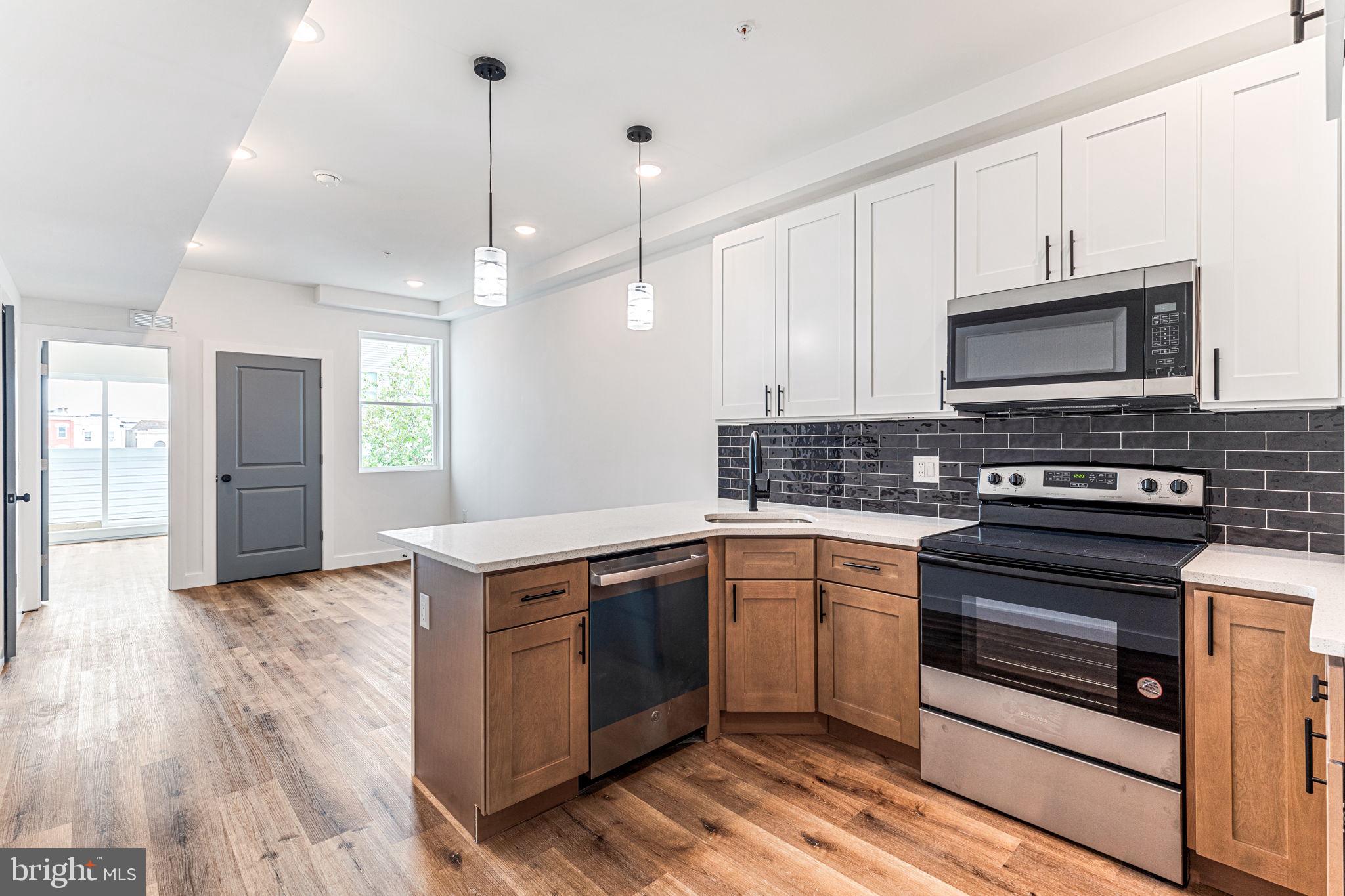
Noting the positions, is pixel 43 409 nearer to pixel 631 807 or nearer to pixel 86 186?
pixel 86 186

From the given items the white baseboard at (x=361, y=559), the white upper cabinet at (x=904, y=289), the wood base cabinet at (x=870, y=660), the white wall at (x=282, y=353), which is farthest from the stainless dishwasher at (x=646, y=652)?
the white wall at (x=282, y=353)

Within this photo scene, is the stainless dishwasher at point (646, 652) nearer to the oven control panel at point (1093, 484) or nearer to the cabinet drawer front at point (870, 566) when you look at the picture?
the cabinet drawer front at point (870, 566)

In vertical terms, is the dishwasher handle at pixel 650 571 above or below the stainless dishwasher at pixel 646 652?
above

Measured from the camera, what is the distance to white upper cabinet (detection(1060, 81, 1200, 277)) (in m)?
1.97

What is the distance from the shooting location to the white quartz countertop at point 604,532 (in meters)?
2.01

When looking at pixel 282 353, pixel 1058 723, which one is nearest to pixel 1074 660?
pixel 1058 723

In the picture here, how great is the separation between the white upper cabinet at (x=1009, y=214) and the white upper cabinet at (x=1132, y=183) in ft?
0.15

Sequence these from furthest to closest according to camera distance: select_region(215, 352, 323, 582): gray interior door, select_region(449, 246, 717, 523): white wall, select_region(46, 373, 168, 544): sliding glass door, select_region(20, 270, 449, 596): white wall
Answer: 1. select_region(46, 373, 168, 544): sliding glass door
2. select_region(215, 352, 323, 582): gray interior door
3. select_region(20, 270, 449, 596): white wall
4. select_region(449, 246, 717, 523): white wall

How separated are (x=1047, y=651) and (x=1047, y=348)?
1.02 m

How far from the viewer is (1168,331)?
1.97 metres

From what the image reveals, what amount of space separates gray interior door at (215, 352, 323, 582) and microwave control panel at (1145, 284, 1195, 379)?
618 centimetres

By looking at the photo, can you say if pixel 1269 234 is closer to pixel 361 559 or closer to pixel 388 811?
pixel 388 811

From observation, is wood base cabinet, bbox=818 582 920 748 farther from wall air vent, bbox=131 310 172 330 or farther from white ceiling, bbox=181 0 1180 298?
wall air vent, bbox=131 310 172 330

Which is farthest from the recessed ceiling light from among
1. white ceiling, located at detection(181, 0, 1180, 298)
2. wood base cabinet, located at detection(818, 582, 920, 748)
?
wood base cabinet, located at detection(818, 582, 920, 748)
